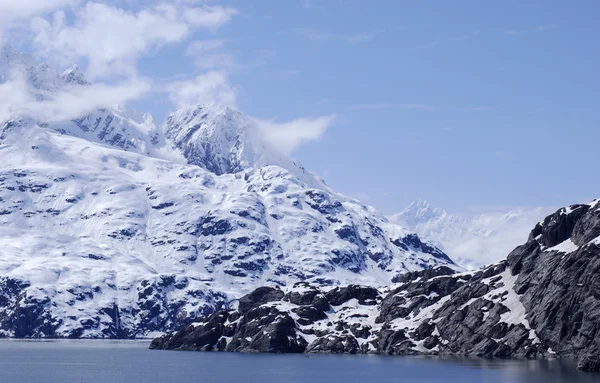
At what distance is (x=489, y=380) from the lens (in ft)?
633

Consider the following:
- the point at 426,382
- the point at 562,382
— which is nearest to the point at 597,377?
the point at 562,382

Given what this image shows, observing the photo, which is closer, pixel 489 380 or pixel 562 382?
pixel 562 382

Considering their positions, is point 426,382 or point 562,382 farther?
point 426,382

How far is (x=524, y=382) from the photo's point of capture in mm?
183875

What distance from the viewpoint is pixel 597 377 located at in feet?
611

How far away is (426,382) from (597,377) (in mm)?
33202

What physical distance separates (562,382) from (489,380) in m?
18.4

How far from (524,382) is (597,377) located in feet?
48.0

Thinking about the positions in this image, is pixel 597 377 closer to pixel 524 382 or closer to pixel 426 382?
pixel 524 382

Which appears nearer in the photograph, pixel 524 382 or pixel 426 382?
pixel 524 382

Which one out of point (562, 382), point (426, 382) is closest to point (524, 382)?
point (562, 382)

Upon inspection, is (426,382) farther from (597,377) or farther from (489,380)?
(597,377)

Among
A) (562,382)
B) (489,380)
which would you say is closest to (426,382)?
(489,380)

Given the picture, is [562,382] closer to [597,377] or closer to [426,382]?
[597,377]
